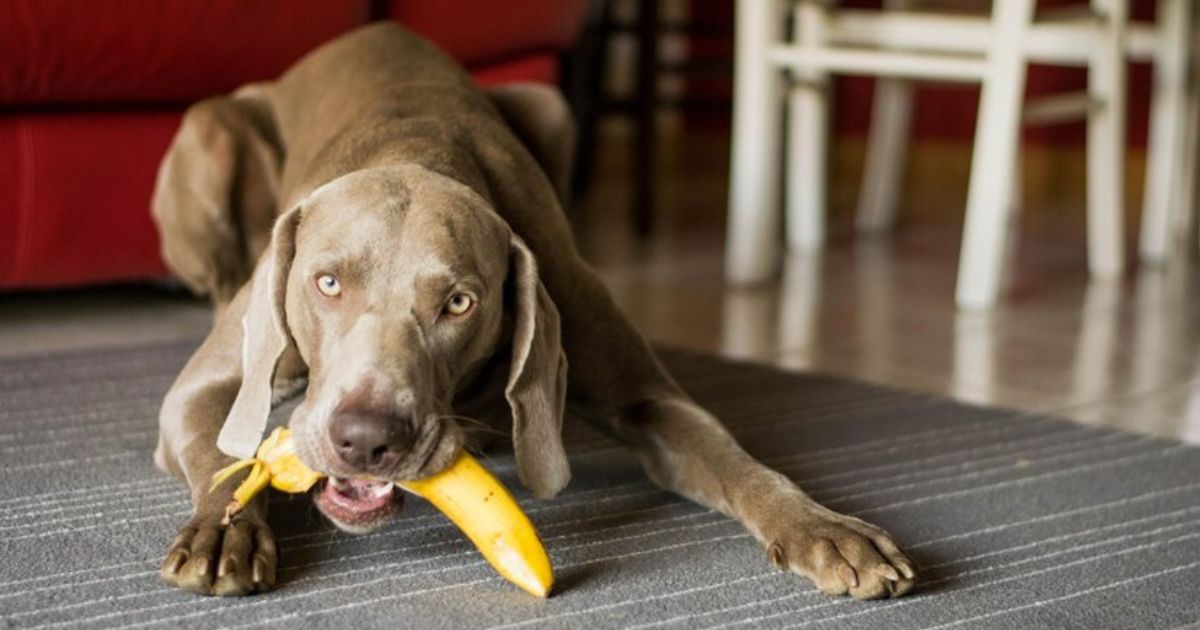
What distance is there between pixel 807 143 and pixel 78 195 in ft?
6.94

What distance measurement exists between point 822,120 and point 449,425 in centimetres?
292

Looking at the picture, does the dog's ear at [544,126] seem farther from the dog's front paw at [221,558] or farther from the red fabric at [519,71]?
the dog's front paw at [221,558]

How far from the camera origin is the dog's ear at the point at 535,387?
6.33 feet

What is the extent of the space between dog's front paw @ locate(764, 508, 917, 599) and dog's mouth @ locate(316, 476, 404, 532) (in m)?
0.46

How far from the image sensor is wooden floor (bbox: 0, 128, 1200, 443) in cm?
304

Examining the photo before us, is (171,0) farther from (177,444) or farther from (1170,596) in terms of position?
(1170,596)

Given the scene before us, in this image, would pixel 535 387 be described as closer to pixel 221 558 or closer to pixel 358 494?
pixel 358 494

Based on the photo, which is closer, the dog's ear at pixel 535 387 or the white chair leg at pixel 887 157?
the dog's ear at pixel 535 387

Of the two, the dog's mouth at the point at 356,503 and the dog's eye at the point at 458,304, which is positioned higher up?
the dog's eye at the point at 458,304

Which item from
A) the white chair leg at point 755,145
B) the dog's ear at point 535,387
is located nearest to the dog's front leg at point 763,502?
the dog's ear at point 535,387

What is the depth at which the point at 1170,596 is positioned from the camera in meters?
1.84

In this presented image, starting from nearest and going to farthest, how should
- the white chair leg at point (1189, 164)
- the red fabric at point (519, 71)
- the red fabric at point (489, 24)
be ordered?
1. the red fabric at point (489, 24)
2. the red fabric at point (519, 71)
3. the white chair leg at point (1189, 164)

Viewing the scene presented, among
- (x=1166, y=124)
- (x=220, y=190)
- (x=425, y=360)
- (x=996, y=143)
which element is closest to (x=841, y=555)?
(x=425, y=360)

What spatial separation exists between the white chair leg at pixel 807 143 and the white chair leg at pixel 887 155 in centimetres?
46
